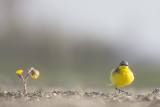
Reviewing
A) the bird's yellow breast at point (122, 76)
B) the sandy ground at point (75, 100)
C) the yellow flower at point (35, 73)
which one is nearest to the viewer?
the sandy ground at point (75, 100)

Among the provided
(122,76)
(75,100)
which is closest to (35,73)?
(75,100)

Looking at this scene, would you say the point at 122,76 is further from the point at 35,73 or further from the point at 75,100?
the point at 35,73

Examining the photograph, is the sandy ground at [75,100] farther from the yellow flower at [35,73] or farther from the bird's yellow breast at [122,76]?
the bird's yellow breast at [122,76]

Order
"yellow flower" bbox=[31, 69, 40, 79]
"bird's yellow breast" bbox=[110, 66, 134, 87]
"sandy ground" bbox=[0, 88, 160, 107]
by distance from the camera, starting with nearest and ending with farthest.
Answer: "sandy ground" bbox=[0, 88, 160, 107], "yellow flower" bbox=[31, 69, 40, 79], "bird's yellow breast" bbox=[110, 66, 134, 87]

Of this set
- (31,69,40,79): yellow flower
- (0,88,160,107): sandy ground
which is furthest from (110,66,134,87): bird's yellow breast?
(31,69,40,79): yellow flower

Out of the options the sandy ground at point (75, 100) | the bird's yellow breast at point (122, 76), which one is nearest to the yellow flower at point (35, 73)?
the sandy ground at point (75, 100)

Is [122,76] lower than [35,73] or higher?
higher

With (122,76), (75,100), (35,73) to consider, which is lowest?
(75,100)

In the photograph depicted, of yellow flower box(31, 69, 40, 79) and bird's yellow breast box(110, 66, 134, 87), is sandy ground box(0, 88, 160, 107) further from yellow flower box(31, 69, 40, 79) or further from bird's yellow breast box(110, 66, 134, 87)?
bird's yellow breast box(110, 66, 134, 87)
